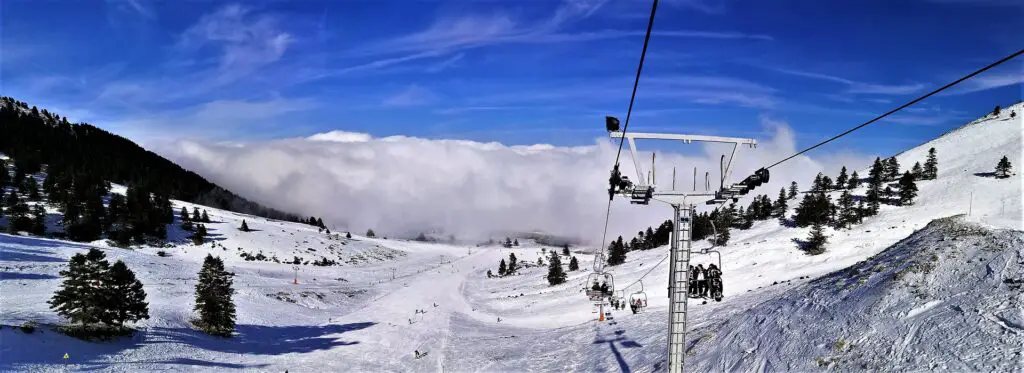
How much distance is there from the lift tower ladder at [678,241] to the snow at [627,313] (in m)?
5.80

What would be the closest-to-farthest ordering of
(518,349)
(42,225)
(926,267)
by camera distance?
(926,267)
(518,349)
(42,225)

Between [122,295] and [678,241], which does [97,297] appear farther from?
[678,241]

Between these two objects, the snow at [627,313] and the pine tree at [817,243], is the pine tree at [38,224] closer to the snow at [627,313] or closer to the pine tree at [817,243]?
the snow at [627,313]

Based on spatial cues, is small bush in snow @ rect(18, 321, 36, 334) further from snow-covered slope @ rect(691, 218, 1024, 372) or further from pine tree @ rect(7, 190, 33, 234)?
pine tree @ rect(7, 190, 33, 234)

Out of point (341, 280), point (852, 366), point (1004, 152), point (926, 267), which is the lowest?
point (341, 280)

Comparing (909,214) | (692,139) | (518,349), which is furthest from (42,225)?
(909,214)

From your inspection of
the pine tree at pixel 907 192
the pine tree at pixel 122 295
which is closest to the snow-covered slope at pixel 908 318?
the pine tree at pixel 122 295

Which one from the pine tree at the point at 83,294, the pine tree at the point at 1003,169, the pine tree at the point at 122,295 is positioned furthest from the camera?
the pine tree at the point at 1003,169

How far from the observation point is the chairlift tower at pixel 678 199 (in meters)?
16.1

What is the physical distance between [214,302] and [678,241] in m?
43.4

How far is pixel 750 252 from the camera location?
74.4 m

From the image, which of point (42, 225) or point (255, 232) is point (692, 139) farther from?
point (255, 232)

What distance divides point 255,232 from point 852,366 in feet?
544

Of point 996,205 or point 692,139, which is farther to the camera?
point 996,205
